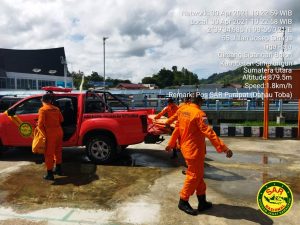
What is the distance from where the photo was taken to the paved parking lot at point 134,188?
5277mm

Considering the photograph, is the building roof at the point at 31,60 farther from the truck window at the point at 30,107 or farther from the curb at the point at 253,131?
the truck window at the point at 30,107

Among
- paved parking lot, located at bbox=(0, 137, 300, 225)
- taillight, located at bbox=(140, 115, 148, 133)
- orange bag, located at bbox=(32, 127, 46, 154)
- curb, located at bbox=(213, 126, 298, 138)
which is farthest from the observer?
curb, located at bbox=(213, 126, 298, 138)

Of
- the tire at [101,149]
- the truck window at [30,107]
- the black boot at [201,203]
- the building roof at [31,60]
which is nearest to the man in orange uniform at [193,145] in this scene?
the black boot at [201,203]

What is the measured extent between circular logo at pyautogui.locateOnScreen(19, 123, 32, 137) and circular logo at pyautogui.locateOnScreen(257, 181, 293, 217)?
20.3 ft

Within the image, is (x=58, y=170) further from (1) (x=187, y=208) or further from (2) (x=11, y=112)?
(1) (x=187, y=208)

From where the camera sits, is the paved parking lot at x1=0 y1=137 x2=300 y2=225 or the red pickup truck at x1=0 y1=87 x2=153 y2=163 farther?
the red pickup truck at x1=0 y1=87 x2=153 y2=163

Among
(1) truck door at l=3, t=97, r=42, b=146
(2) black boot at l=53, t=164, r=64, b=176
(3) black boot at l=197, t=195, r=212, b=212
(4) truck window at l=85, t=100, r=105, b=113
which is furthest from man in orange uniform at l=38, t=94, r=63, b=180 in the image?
(3) black boot at l=197, t=195, r=212, b=212

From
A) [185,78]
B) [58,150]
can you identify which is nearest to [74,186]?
[58,150]

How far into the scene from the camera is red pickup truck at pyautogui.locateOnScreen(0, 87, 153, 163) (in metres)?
8.39

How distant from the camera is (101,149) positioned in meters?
8.53

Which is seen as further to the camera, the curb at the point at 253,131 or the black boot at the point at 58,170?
the curb at the point at 253,131

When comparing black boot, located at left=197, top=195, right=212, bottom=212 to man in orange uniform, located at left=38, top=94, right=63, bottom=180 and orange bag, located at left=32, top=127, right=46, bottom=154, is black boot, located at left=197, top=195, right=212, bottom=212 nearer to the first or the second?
man in orange uniform, located at left=38, top=94, right=63, bottom=180

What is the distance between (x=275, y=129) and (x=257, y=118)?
6.86 m

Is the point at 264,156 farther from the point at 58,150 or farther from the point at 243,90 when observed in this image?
the point at 243,90
